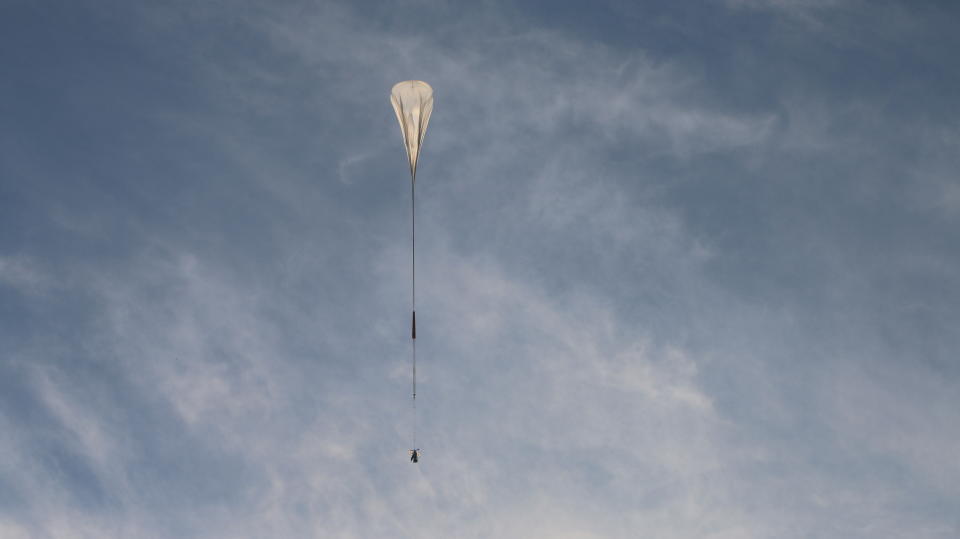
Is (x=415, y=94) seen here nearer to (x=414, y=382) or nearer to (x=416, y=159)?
(x=416, y=159)

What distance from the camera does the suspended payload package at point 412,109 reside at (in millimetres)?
57312

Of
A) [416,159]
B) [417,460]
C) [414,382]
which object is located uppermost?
[416,159]

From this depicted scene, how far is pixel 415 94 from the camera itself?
57.4 m

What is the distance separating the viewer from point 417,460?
54.8 metres

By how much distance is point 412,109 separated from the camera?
57.5 m

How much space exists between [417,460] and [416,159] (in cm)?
1677

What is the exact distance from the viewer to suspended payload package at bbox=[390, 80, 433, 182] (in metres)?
57.3

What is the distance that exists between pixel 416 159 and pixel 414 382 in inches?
494

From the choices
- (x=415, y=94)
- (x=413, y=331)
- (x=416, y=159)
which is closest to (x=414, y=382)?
(x=413, y=331)

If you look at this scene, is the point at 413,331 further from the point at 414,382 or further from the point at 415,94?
the point at 415,94

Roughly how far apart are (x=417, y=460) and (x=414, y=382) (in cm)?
423

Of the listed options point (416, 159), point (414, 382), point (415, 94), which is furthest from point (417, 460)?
point (415, 94)

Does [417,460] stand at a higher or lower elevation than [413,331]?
lower

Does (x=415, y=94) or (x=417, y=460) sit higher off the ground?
(x=415, y=94)
